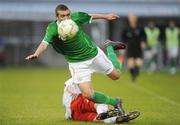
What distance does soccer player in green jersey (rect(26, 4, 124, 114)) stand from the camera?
536 inches

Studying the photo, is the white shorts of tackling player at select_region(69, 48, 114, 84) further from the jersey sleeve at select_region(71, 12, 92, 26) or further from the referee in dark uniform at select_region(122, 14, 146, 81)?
the referee in dark uniform at select_region(122, 14, 146, 81)

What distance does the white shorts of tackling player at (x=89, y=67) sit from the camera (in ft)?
45.3

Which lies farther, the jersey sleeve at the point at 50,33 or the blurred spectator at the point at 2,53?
the blurred spectator at the point at 2,53

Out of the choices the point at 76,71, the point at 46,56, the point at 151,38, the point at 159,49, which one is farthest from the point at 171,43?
the point at 76,71

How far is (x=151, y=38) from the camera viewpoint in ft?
128

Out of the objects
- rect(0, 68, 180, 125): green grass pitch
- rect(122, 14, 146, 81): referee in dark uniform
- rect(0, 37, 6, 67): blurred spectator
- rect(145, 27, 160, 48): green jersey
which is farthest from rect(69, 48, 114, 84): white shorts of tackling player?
rect(0, 37, 6, 67): blurred spectator

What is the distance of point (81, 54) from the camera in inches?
547

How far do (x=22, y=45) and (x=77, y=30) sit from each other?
31697 millimetres

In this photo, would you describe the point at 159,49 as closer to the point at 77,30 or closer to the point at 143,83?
the point at 143,83

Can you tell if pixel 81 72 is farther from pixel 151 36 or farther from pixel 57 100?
pixel 151 36

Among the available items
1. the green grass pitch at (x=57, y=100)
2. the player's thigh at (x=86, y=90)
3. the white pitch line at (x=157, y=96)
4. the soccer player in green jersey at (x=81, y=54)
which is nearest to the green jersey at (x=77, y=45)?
the soccer player in green jersey at (x=81, y=54)

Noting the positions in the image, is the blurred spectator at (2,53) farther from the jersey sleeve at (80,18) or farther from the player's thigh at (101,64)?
the jersey sleeve at (80,18)

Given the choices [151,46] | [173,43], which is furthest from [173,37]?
[151,46]

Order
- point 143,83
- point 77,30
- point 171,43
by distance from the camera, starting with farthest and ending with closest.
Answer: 1. point 171,43
2. point 143,83
3. point 77,30
